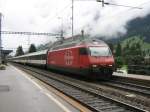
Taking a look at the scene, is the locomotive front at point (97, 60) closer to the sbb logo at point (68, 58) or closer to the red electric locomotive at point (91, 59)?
the red electric locomotive at point (91, 59)

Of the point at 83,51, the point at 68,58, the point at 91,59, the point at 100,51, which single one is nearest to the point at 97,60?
the point at 91,59

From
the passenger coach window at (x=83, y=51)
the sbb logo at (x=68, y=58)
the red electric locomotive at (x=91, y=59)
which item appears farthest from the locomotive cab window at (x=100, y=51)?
the sbb logo at (x=68, y=58)

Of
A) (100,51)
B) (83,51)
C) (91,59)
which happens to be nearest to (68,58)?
(83,51)

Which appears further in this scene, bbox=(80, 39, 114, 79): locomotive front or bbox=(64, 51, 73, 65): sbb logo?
bbox=(64, 51, 73, 65): sbb logo

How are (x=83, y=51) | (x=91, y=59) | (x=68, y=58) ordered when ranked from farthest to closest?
(x=68, y=58)
(x=83, y=51)
(x=91, y=59)

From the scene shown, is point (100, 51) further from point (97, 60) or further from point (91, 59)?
point (91, 59)

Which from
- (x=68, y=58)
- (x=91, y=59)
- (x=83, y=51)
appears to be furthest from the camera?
(x=68, y=58)

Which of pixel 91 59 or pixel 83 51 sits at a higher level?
pixel 83 51

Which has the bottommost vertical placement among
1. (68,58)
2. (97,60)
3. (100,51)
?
(97,60)

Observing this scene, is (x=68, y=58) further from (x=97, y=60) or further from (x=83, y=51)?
(x=97, y=60)

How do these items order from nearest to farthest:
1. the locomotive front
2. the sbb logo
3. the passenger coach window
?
the locomotive front, the passenger coach window, the sbb logo

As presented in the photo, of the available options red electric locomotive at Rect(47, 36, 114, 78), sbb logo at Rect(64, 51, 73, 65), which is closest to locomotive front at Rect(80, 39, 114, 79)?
red electric locomotive at Rect(47, 36, 114, 78)

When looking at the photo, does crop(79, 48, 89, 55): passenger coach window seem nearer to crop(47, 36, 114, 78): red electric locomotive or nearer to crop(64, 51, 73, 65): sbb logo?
crop(47, 36, 114, 78): red electric locomotive

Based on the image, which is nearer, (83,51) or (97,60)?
(97,60)
